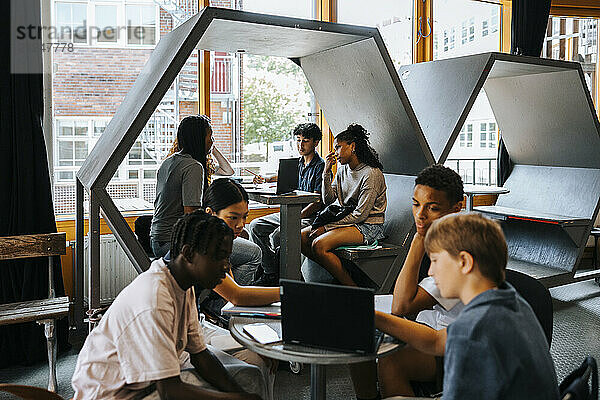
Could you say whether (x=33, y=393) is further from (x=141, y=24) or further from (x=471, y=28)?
(x=471, y=28)

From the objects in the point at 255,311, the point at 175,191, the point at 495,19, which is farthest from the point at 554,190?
the point at 255,311

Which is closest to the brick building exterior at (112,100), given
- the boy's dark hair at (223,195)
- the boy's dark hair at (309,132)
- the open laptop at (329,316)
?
the boy's dark hair at (309,132)

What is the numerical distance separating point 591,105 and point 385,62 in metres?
2.18

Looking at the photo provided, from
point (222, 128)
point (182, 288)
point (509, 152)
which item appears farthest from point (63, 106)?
point (509, 152)

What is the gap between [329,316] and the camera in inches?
76.0

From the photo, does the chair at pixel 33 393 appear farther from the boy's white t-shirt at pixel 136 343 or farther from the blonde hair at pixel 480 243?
the blonde hair at pixel 480 243

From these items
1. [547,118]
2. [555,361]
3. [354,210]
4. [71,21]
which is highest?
[71,21]

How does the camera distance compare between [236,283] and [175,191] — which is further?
[175,191]

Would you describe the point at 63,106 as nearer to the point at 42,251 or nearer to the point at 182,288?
the point at 42,251

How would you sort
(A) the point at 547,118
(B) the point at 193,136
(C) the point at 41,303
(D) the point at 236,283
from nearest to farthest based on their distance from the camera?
(D) the point at 236,283
(C) the point at 41,303
(B) the point at 193,136
(A) the point at 547,118

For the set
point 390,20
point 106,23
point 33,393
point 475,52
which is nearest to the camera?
point 33,393

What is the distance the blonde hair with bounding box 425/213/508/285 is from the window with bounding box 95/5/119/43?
402 cm

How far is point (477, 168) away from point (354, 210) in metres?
2.92

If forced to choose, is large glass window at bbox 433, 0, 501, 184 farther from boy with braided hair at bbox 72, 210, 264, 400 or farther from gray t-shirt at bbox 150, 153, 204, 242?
boy with braided hair at bbox 72, 210, 264, 400
